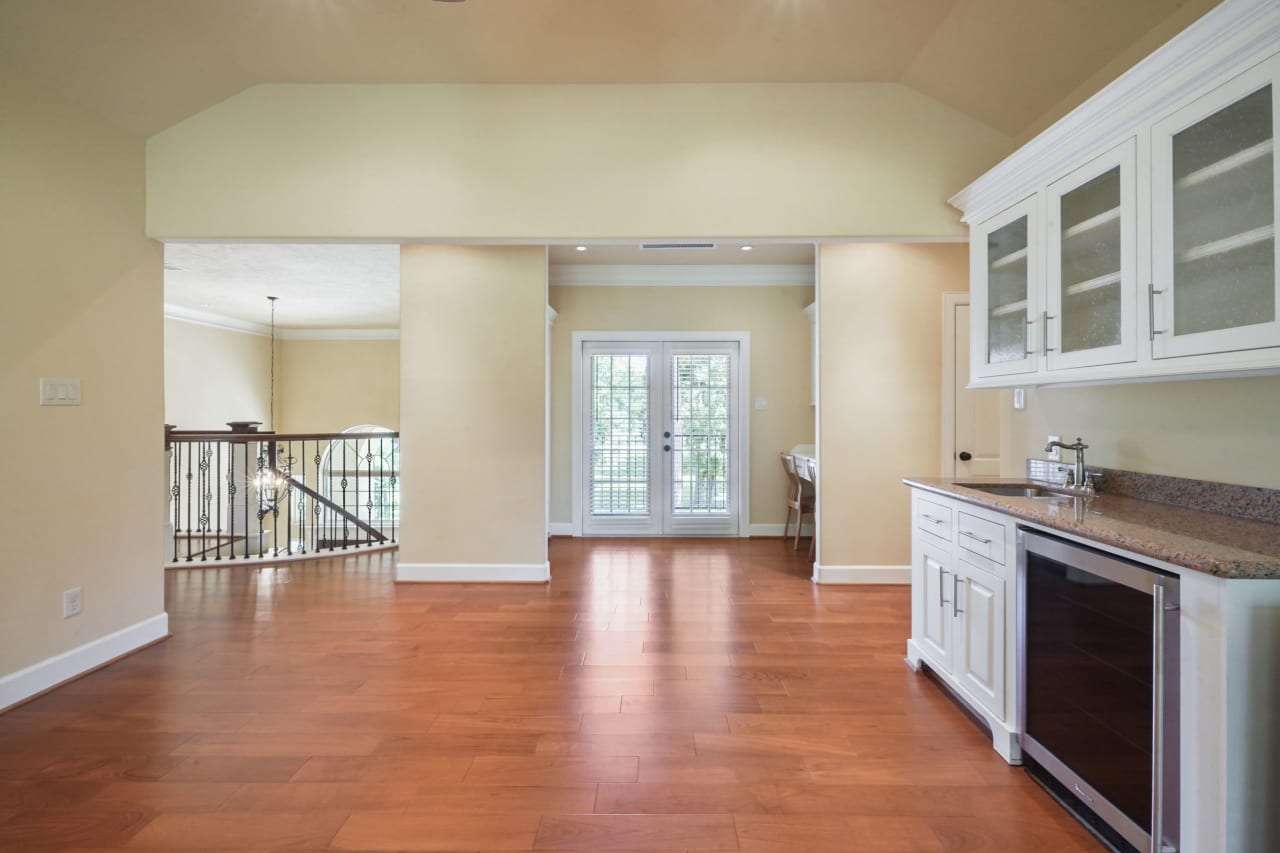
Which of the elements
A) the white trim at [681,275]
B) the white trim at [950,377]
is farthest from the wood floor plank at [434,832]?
the white trim at [681,275]

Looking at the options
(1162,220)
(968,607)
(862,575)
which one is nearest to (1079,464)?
(968,607)

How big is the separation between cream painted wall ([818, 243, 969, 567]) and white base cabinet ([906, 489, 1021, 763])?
1.54m

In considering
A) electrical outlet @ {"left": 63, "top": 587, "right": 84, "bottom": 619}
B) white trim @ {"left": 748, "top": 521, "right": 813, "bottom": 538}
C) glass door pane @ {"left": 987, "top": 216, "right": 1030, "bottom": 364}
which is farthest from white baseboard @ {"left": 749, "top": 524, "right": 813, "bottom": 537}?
electrical outlet @ {"left": 63, "top": 587, "right": 84, "bottom": 619}

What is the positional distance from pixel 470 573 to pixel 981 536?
3.43 meters

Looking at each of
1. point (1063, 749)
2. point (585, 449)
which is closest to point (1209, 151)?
point (1063, 749)

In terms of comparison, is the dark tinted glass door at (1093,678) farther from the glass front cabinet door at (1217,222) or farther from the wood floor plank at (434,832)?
the wood floor plank at (434,832)

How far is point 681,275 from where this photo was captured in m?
6.23

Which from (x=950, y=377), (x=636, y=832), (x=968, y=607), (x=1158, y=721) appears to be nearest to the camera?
(x=1158, y=721)

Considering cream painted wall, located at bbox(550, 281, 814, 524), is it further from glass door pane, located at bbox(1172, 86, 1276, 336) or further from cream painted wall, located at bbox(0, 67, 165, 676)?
glass door pane, located at bbox(1172, 86, 1276, 336)

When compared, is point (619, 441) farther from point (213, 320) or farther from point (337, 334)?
point (213, 320)

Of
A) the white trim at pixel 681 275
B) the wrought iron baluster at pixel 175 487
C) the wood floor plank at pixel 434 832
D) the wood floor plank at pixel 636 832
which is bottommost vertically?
the wood floor plank at pixel 434 832

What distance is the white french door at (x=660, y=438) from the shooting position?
6297mm

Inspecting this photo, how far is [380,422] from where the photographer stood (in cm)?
969

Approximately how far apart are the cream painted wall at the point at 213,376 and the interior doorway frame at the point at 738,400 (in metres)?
4.99
